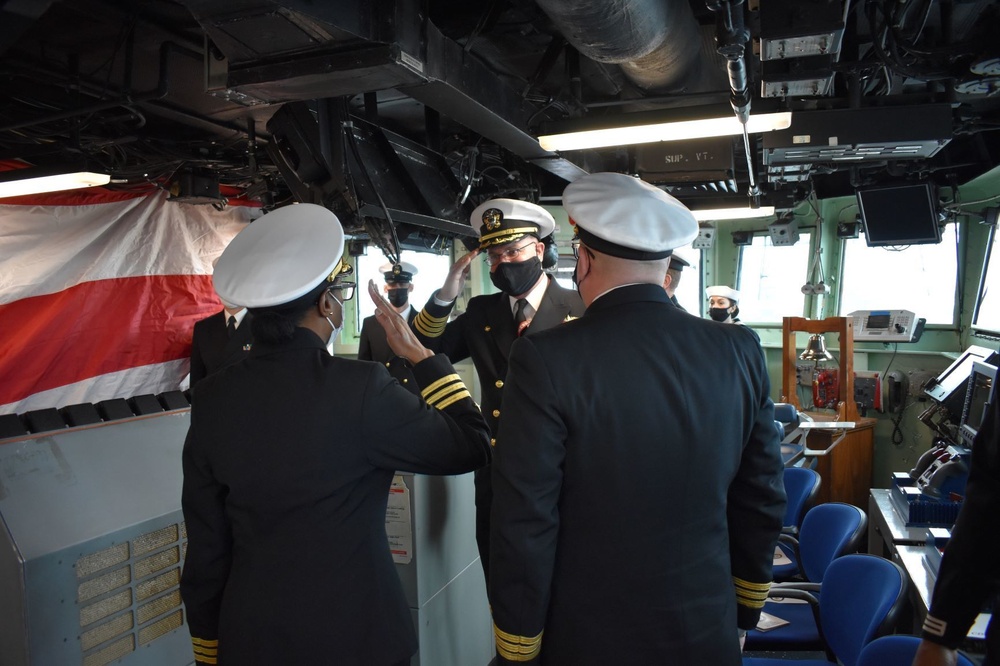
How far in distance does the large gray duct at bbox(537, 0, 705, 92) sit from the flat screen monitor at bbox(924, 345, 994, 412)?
2.42 metres

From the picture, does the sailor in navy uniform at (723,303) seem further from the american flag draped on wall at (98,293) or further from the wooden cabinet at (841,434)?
the american flag draped on wall at (98,293)

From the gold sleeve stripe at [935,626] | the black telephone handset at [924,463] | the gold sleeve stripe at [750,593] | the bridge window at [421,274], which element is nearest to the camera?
the gold sleeve stripe at [935,626]

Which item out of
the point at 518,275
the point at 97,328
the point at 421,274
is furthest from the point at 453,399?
the point at 421,274

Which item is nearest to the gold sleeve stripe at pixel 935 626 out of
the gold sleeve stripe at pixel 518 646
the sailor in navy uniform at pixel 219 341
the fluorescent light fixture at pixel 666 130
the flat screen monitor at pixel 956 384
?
the gold sleeve stripe at pixel 518 646

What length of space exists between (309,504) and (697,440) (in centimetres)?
85

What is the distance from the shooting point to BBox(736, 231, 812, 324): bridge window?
7.82m

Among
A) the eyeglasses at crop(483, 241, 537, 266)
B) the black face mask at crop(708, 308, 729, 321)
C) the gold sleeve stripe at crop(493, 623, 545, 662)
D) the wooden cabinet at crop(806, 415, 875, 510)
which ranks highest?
the eyeglasses at crop(483, 241, 537, 266)

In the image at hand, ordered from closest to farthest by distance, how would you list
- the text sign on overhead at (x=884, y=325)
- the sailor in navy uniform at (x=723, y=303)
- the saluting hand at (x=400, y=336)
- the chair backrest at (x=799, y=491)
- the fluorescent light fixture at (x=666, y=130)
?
the saluting hand at (x=400, y=336)
the fluorescent light fixture at (x=666, y=130)
the chair backrest at (x=799, y=491)
the sailor in navy uniform at (x=723, y=303)
the text sign on overhead at (x=884, y=325)

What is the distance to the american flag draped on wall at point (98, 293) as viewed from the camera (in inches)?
160

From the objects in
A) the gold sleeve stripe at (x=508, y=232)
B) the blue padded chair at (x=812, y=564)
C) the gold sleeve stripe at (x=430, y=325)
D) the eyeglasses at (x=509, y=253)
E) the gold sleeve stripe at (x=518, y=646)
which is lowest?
the blue padded chair at (x=812, y=564)

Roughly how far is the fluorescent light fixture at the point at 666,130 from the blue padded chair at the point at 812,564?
5.80 ft

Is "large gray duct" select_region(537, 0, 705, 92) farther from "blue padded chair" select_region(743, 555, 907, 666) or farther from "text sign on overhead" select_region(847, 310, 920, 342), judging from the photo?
"text sign on overhead" select_region(847, 310, 920, 342)

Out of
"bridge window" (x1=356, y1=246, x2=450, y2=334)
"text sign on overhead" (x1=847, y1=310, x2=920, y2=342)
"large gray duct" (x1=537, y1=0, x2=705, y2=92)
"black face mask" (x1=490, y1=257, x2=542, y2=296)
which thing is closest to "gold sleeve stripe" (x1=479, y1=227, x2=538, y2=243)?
"black face mask" (x1=490, y1=257, x2=542, y2=296)

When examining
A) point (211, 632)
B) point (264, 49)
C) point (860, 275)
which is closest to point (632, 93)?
point (264, 49)
